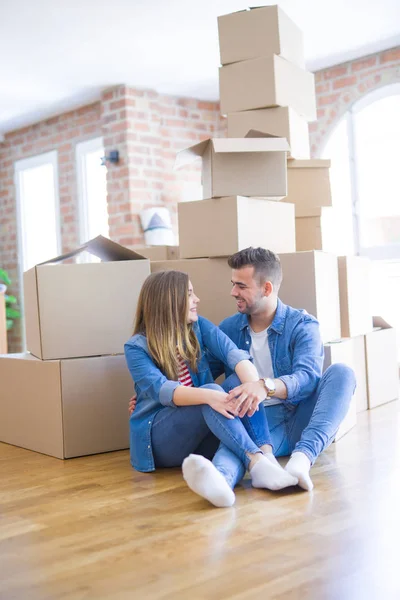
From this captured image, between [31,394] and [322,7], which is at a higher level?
[322,7]

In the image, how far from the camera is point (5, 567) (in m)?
1.57

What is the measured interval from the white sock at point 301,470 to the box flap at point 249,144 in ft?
3.90

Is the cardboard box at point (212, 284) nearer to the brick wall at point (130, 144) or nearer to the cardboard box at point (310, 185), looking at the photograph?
the cardboard box at point (310, 185)

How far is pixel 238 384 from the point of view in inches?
91.9

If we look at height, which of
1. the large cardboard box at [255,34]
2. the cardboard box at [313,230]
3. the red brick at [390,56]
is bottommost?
the cardboard box at [313,230]

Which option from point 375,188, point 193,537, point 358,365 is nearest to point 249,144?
point 358,365

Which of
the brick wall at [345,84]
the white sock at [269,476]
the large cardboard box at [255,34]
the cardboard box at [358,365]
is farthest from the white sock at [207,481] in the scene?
the brick wall at [345,84]

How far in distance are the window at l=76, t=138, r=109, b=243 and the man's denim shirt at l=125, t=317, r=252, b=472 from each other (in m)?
3.60

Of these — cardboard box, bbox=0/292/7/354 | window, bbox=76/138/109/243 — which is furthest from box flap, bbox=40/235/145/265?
cardboard box, bbox=0/292/7/354

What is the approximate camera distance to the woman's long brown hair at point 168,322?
236cm

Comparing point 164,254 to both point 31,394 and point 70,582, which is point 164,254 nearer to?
point 31,394

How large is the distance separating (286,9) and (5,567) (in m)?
3.36

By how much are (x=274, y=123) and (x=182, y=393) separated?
1542 mm

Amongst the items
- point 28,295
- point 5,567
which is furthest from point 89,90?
point 5,567
